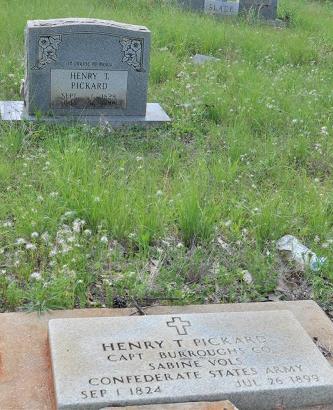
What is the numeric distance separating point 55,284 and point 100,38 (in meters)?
2.91

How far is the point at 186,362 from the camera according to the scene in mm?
2875

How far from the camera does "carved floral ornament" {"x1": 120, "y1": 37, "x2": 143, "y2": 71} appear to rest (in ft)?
19.6

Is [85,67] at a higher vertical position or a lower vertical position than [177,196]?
higher

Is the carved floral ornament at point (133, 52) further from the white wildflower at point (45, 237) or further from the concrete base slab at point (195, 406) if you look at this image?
the concrete base slab at point (195, 406)

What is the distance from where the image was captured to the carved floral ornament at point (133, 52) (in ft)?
19.6

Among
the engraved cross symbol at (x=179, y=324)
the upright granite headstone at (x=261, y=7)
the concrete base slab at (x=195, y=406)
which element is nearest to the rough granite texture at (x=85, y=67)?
the engraved cross symbol at (x=179, y=324)

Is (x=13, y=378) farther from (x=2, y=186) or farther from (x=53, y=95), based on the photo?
(x=53, y=95)

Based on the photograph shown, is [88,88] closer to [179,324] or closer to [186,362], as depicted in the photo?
[179,324]

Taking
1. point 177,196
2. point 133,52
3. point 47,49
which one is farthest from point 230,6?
point 177,196

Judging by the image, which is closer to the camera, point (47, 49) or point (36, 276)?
point (36, 276)

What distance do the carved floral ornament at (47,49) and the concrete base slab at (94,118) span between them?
0.39 meters

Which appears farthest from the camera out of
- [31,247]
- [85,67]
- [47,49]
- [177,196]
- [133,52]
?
[133,52]

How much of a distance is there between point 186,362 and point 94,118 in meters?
3.46

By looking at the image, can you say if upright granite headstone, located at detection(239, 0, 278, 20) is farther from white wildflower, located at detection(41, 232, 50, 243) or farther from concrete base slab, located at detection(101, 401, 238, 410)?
concrete base slab, located at detection(101, 401, 238, 410)
